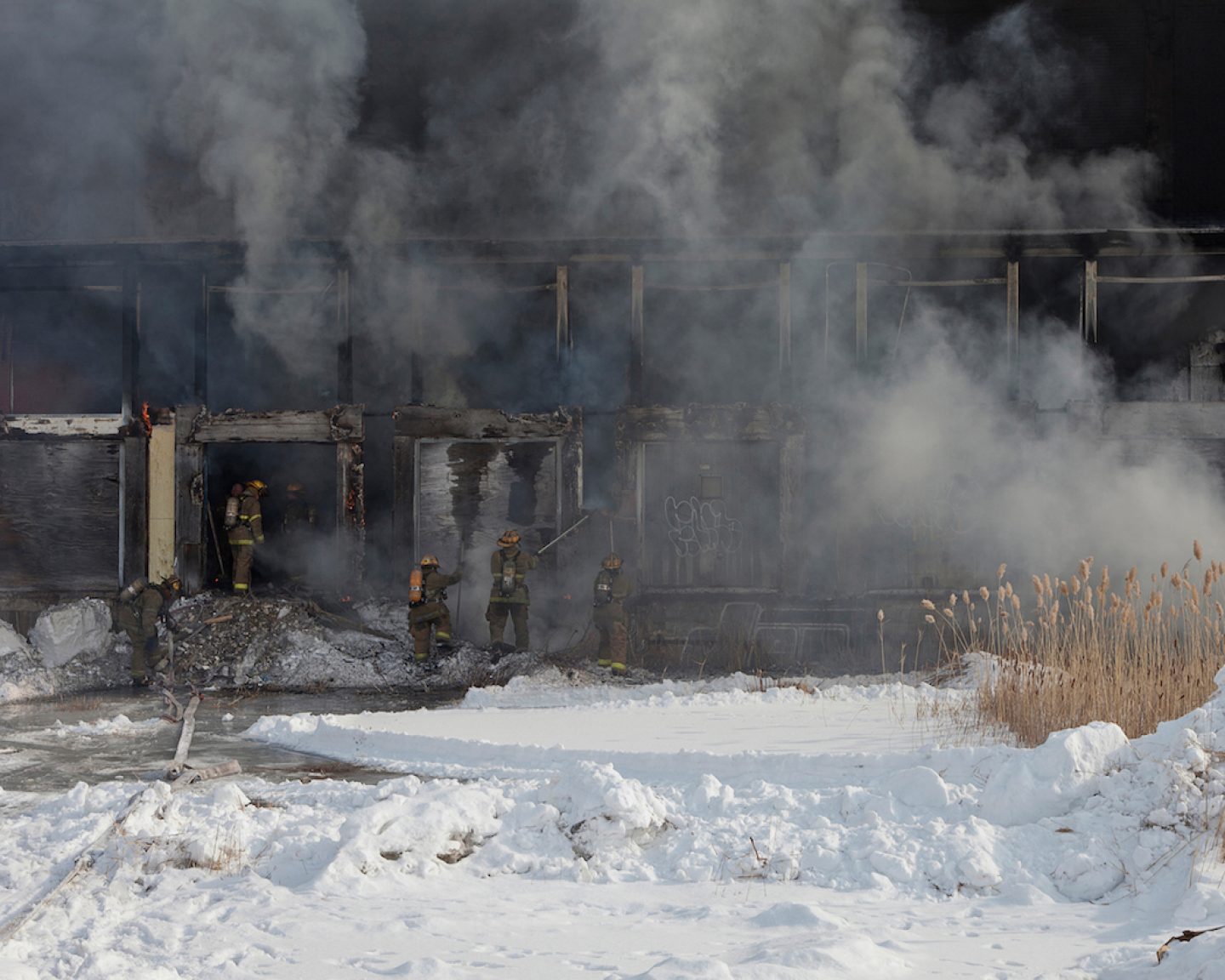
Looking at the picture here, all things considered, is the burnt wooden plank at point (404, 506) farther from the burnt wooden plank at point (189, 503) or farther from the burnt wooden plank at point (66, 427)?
the burnt wooden plank at point (66, 427)

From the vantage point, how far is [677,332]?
17.5 m

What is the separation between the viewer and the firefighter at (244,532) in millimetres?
16312

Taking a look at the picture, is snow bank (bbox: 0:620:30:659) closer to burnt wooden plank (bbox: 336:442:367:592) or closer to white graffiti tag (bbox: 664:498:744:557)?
burnt wooden plank (bbox: 336:442:367:592)

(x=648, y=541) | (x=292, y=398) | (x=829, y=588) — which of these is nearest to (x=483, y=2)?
(x=292, y=398)

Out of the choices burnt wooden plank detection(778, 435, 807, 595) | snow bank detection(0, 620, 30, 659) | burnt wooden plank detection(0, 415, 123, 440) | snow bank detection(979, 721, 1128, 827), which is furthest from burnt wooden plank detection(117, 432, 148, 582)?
snow bank detection(979, 721, 1128, 827)

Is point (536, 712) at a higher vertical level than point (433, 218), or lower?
lower

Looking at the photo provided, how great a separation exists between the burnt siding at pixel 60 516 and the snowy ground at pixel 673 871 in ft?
32.8

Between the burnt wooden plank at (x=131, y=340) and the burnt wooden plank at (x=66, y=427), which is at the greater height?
the burnt wooden plank at (x=131, y=340)

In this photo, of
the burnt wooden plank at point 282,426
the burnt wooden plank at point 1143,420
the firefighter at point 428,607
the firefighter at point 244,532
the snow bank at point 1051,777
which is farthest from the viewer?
the burnt wooden plank at point 282,426

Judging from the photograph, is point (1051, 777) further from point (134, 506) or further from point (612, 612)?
point (134, 506)

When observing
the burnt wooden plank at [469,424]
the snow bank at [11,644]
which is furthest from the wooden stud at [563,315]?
the snow bank at [11,644]

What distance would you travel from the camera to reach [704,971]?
13.9ft

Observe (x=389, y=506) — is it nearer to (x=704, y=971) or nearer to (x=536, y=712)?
(x=536, y=712)

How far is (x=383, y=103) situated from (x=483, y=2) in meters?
2.36
